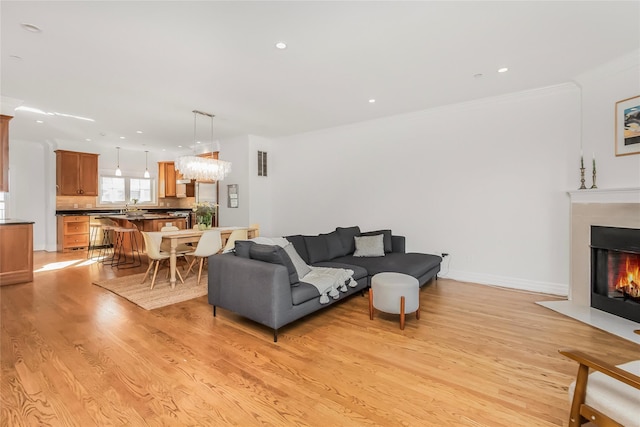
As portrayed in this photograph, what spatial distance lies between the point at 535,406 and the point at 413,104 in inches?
164

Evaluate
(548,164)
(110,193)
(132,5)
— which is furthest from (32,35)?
(110,193)

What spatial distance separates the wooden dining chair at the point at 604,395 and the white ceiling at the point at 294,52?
8.47 ft

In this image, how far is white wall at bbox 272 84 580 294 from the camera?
13.5 ft

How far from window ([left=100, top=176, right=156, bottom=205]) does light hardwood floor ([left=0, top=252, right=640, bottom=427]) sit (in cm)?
583

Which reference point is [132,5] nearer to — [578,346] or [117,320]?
[117,320]

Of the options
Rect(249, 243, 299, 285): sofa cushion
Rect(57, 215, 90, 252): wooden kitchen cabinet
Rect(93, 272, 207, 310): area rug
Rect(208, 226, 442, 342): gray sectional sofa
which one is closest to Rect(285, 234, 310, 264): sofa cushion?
Rect(208, 226, 442, 342): gray sectional sofa

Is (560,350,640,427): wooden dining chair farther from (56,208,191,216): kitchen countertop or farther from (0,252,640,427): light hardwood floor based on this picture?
(56,208,191,216): kitchen countertop

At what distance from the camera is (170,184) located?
31.0 feet

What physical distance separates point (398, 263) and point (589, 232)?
229cm

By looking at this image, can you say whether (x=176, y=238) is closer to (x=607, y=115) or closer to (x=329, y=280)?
(x=329, y=280)

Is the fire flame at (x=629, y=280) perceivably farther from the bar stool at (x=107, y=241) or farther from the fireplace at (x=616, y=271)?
the bar stool at (x=107, y=241)

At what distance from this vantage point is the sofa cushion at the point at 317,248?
4.27m

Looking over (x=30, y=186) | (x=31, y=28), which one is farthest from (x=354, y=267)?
(x=30, y=186)

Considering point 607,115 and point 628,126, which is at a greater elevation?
point 607,115
